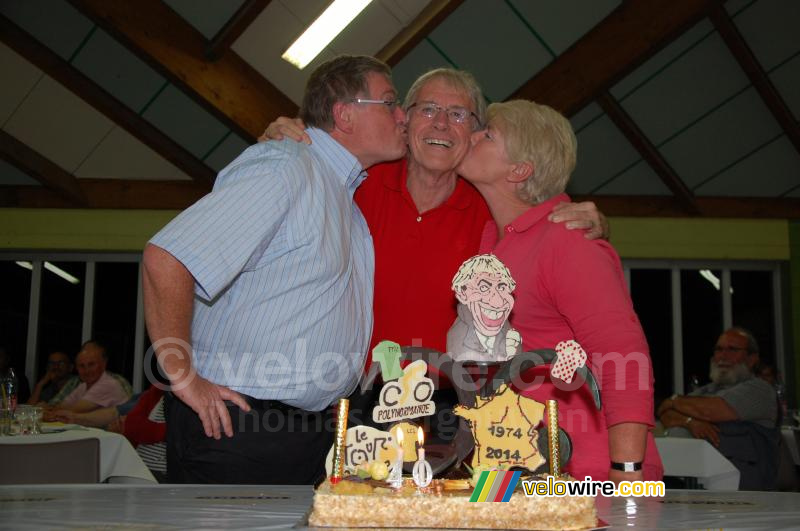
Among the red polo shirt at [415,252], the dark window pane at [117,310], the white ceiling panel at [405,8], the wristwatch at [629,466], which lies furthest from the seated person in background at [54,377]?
the wristwatch at [629,466]

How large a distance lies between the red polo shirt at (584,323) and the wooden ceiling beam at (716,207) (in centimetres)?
716

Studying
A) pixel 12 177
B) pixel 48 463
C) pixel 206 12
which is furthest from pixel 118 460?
pixel 12 177

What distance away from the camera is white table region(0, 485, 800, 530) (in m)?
1.19

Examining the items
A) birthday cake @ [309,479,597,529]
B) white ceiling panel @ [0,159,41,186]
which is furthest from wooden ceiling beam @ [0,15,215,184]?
birthday cake @ [309,479,597,529]

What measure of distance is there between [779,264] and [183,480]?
851 cm

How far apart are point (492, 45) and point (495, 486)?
19.1 ft

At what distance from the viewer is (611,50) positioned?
6551mm

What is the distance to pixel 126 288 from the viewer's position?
368 inches

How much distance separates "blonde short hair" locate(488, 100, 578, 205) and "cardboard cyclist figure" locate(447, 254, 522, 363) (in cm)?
46

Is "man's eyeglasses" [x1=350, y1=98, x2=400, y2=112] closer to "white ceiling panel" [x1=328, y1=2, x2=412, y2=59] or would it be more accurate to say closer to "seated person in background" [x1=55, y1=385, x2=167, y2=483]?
"seated person in background" [x1=55, y1=385, x2=167, y2=483]

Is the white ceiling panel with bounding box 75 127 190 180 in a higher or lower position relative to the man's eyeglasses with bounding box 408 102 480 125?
higher

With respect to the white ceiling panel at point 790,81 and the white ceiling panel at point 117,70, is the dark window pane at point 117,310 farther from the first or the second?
the white ceiling panel at point 790,81

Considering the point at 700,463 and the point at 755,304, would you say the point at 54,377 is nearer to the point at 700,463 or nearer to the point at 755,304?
the point at 700,463

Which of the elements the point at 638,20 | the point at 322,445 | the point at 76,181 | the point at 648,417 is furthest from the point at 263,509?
the point at 76,181
